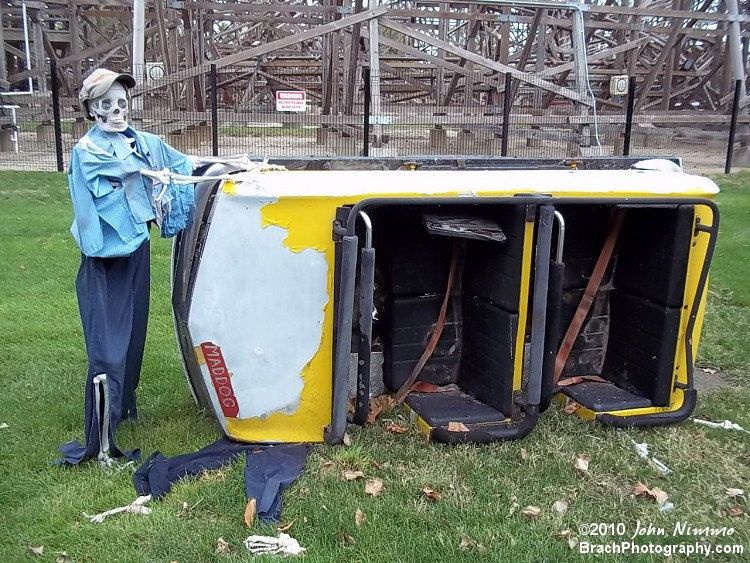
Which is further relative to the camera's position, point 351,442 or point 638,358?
point 638,358

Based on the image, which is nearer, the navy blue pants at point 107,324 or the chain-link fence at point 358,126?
the navy blue pants at point 107,324

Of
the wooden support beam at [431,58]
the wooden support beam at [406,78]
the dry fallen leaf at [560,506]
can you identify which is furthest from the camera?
the wooden support beam at [406,78]

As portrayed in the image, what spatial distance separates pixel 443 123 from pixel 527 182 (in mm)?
11168

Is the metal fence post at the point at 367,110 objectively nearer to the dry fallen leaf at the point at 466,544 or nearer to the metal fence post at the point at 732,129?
the metal fence post at the point at 732,129

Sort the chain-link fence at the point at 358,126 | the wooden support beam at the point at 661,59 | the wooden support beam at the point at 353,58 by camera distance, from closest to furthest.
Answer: the chain-link fence at the point at 358,126, the wooden support beam at the point at 353,58, the wooden support beam at the point at 661,59

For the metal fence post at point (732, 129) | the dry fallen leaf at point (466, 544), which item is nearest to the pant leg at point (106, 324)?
the dry fallen leaf at point (466, 544)

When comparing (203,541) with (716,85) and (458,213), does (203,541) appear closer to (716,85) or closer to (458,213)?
(458,213)

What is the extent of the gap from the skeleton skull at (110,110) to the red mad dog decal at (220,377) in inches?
41.0

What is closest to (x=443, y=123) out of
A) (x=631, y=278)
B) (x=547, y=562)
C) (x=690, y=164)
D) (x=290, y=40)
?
(x=290, y=40)

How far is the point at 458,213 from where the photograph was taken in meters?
3.40

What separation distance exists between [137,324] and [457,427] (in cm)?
161

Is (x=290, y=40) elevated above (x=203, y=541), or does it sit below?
above

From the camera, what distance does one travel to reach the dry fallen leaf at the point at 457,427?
11.2 feet

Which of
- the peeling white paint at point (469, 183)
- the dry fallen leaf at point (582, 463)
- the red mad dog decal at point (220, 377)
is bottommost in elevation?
the dry fallen leaf at point (582, 463)
